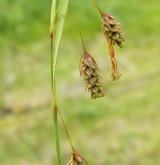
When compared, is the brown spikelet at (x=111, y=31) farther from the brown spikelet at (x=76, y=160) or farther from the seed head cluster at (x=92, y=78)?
the brown spikelet at (x=76, y=160)

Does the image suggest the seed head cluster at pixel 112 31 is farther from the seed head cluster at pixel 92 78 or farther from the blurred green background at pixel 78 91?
the blurred green background at pixel 78 91

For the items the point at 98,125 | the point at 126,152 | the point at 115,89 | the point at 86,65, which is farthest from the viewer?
the point at 115,89

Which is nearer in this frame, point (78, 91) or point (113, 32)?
point (113, 32)

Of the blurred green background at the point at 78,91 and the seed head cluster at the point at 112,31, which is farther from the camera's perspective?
the blurred green background at the point at 78,91

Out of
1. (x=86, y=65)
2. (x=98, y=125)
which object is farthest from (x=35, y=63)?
(x=86, y=65)

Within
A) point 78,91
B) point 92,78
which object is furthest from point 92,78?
point 78,91

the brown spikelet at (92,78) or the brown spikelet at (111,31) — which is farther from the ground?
the brown spikelet at (111,31)

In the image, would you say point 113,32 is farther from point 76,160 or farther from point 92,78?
point 76,160

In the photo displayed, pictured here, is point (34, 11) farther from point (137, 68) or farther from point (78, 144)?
point (78, 144)

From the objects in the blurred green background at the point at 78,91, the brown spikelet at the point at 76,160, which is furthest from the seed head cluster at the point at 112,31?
the blurred green background at the point at 78,91
